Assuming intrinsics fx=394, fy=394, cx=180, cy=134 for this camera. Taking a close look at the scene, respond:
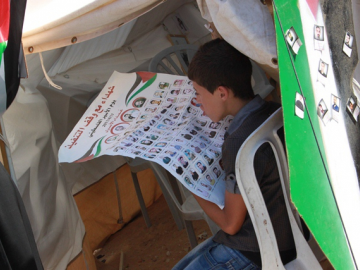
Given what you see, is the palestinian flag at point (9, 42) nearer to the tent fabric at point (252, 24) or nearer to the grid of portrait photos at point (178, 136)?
the grid of portrait photos at point (178, 136)

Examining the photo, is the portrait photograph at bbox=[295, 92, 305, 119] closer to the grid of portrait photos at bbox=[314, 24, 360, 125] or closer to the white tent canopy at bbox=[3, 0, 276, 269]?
the grid of portrait photos at bbox=[314, 24, 360, 125]

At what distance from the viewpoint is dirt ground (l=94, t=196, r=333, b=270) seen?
8.20 ft

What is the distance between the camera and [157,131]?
4.58 feet

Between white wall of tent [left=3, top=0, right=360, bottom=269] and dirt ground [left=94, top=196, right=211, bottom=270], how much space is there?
0.54 meters

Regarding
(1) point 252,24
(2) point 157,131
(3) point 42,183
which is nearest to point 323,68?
(1) point 252,24

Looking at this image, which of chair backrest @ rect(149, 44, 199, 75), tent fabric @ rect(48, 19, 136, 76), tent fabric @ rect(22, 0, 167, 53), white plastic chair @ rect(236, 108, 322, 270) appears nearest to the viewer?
white plastic chair @ rect(236, 108, 322, 270)

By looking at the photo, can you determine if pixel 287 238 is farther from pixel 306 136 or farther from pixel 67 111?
pixel 67 111

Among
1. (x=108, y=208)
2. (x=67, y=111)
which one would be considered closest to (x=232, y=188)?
(x=67, y=111)

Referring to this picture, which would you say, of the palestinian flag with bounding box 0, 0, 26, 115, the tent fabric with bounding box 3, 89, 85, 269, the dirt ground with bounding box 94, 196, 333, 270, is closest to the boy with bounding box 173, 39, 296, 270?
the palestinian flag with bounding box 0, 0, 26, 115

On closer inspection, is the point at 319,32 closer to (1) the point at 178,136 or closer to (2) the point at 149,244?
(1) the point at 178,136

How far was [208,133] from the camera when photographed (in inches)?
56.1

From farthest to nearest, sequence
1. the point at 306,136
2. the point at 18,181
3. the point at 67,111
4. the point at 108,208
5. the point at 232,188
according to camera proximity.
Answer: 1. the point at 108,208
2. the point at 67,111
3. the point at 18,181
4. the point at 232,188
5. the point at 306,136

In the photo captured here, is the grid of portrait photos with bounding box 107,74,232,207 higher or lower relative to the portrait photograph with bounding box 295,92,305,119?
lower

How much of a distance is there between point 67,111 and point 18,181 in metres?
0.82
